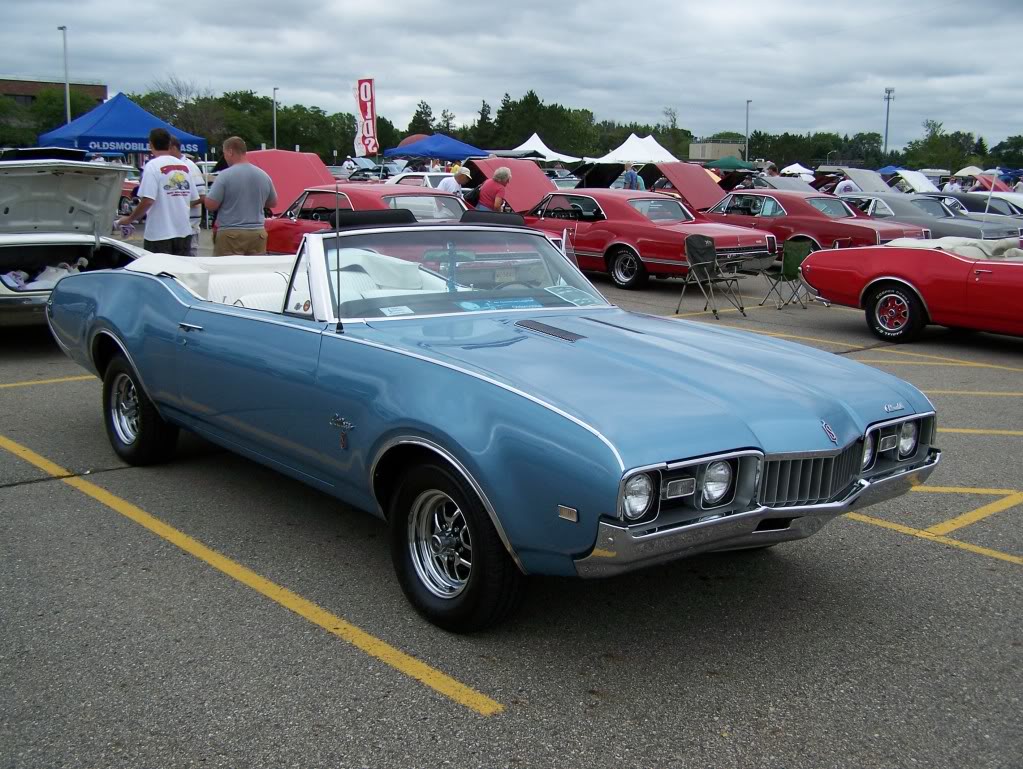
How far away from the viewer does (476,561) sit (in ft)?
11.4

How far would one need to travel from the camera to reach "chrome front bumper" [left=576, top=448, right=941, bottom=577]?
3061 millimetres

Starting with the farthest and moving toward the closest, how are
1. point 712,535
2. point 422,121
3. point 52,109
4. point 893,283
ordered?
point 422,121 → point 52,109 → point 893,283 → point 712,535

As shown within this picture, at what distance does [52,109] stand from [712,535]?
256 feet

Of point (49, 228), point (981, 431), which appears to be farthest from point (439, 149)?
point (981, 431)

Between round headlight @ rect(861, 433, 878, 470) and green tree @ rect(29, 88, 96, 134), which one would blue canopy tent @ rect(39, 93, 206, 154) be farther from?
green tree @ rect(29, 88, 96, 134)

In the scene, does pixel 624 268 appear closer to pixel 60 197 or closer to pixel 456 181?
pixel 456 181

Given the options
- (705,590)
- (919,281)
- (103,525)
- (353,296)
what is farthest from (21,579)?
(919,281)

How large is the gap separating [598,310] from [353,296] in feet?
4.18

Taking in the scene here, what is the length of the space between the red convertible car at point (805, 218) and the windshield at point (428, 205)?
19.1ft

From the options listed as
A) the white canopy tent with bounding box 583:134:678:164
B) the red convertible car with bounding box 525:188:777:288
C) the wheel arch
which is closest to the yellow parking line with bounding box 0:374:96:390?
the red convertible car with bounding box 525:188:777:288

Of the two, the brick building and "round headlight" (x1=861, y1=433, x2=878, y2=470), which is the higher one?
the brick building

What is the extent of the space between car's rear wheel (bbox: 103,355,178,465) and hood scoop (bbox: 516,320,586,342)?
7.77 feet

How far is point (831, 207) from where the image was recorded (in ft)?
55.2

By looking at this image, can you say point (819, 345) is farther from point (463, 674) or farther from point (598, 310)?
point (463, 674)
